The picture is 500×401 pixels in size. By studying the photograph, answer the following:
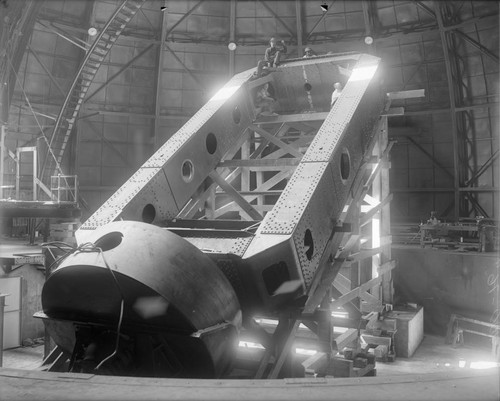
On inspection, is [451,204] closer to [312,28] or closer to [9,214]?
[312,28]

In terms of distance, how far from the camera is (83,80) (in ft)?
59.7

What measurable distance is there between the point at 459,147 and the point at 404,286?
30.3 feet

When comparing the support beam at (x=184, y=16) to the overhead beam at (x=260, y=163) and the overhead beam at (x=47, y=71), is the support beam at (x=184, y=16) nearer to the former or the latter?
the overhead beam at (x=47, y=71)

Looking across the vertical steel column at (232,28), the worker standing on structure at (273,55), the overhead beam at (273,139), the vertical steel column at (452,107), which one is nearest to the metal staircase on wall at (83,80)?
the vertical steel column at (232,28)

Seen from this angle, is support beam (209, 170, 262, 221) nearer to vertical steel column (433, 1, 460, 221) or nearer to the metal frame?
the metal frame

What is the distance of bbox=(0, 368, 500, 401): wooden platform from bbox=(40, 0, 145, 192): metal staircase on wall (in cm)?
1443

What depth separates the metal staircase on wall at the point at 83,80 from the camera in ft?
55.2

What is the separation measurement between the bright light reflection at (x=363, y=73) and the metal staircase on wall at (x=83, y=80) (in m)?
10.9

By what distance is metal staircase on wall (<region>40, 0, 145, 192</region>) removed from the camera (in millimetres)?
16828

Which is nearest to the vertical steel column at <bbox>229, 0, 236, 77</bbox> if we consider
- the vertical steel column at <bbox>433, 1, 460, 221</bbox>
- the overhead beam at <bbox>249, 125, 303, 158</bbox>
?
the vertical steel column at <bbox>433, 1, 460, 221</bbox>

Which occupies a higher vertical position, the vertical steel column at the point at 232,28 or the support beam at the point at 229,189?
the vertical steel column at the point at 232,28

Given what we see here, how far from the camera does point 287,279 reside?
482 centimetres

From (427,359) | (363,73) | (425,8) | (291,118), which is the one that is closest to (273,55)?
(291,118)

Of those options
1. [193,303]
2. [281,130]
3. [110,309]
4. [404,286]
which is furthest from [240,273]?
[404,286]
